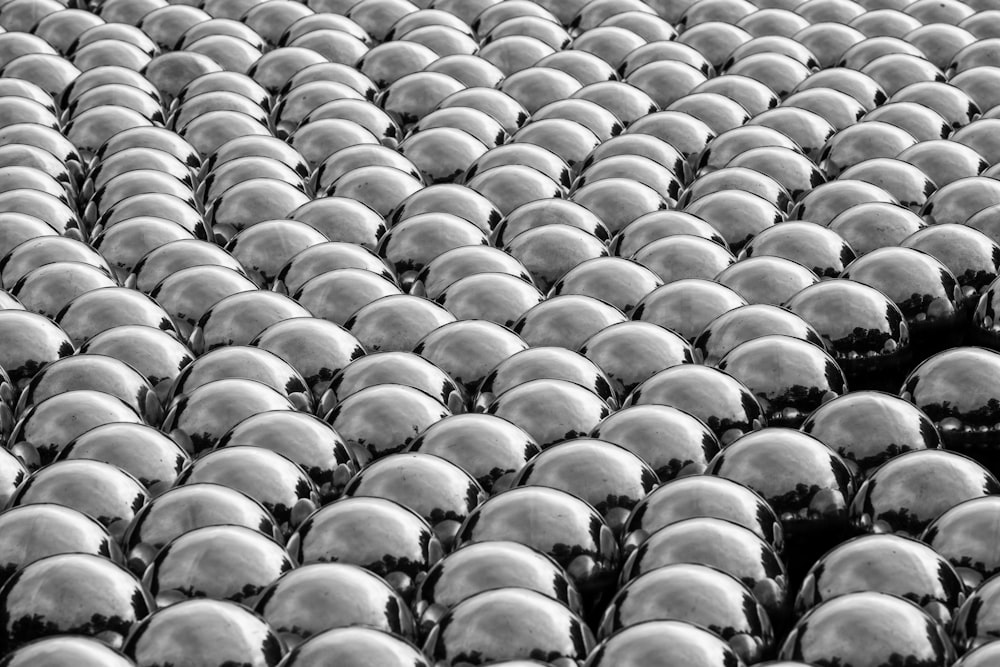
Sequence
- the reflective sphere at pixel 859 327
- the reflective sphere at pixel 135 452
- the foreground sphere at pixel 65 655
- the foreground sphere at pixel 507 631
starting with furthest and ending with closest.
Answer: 1. the reflective sphere at pixel 859 327
2. the reflective sphere at pixel 135 452
3. the foreground sphere at pixel 507 631
4. the foreground sphere at pixel 65 655

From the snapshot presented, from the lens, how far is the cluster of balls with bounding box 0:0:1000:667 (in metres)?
4.79

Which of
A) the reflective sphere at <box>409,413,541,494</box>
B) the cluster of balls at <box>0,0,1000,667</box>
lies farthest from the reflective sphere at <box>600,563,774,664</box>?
the reflective sphere at <box>409,413,541,494</box>

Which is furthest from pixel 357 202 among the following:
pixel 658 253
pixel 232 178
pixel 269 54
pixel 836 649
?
pixel 836 649

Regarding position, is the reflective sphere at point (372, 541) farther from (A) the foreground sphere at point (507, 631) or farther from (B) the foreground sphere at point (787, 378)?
(B) the foreground sphere at point (787, 378)

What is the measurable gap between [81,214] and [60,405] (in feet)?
7.93

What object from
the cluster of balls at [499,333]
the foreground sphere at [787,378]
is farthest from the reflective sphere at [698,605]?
the foreground sphere at [787,378]

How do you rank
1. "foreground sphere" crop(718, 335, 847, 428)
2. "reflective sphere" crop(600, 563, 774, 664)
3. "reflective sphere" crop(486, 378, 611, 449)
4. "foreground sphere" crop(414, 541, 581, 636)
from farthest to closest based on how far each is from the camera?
"foreground sphere" crop(718, 335, 847, 428) < "reflective sphere" crop(486, 378, 611, 449) < "foreground sphere" crop(414, 541, 581, 636) < "reflective sphere" crop(600, 563, 774, 664)

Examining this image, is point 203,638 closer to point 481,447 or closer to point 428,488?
point 428,488

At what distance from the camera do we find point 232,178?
805 centimetres

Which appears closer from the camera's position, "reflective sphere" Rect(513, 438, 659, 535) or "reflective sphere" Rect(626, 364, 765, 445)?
"reflective sphere" Rect(513, 438, 659, 535)

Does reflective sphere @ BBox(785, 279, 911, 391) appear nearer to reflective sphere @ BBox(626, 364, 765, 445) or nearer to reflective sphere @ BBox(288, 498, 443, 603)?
reflective sphere @ BBox(626, 364, 765, 445)

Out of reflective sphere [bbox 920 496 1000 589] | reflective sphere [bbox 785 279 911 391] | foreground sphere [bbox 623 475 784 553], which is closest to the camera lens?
reflective sphere [bbox 920 496 1000 589]

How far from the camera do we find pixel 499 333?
6469 mm

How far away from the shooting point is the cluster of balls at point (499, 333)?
15.7 ft
